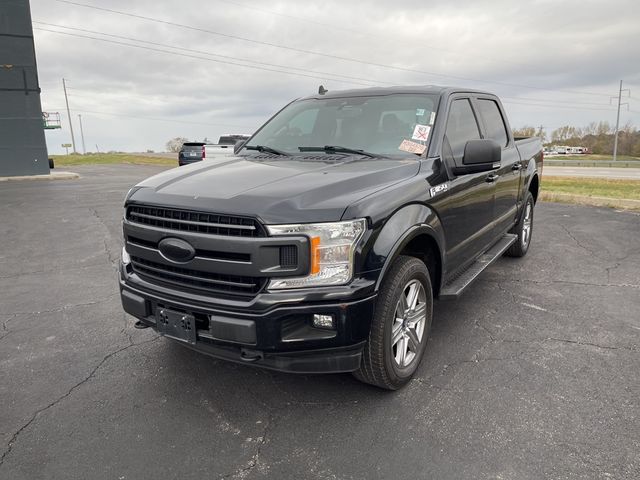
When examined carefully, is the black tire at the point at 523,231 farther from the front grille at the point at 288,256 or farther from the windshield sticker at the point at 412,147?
the front grille at the point at 288,256

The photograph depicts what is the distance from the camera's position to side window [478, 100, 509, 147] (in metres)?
4.73

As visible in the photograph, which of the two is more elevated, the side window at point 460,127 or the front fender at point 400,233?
the side window at point 460,127

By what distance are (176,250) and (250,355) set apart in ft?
2.35

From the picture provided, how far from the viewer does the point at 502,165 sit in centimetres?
466

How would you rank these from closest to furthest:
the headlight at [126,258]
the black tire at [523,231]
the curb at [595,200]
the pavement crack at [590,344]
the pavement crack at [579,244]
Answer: the headlight at [126,258], the pavement crack at [590,344], the black tire at [523,231], the pavement crack at [579,244], the curb at [595,200]

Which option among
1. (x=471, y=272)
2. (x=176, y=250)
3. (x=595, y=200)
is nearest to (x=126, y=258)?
(x=176, y=250)

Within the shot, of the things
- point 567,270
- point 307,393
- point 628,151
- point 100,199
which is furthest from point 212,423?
point 628,151

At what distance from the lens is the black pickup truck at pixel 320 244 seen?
2438 mm

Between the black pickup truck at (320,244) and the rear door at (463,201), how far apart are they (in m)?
0.02

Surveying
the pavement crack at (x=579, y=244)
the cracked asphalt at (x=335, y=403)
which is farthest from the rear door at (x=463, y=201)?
the pavement crack at (x=579, y=244)

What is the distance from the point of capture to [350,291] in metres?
2.46

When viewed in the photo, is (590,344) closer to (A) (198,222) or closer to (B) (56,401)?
(A) (198,222)

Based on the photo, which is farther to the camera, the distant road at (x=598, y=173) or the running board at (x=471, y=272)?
the distant road at (x=598, y=173)

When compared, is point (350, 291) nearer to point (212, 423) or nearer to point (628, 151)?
point (212, 423)
